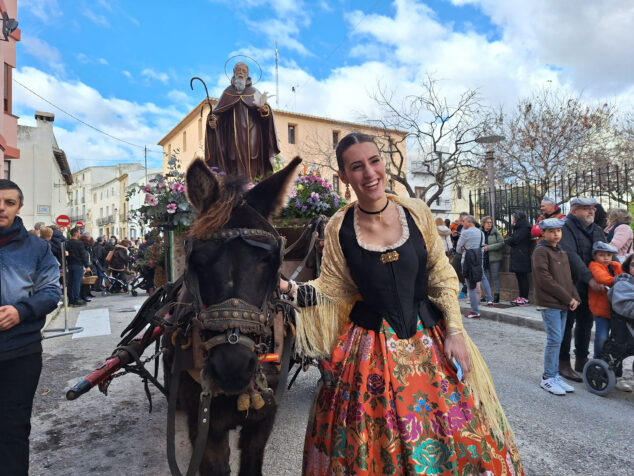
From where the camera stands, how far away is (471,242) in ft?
29.5

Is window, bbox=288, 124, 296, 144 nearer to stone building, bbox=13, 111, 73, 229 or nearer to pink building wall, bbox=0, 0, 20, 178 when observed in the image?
stone building, bbox=13, 111, 73, 229

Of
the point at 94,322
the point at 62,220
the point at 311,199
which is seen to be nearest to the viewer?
the point at 311,199

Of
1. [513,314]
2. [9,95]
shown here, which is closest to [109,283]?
[9,95]

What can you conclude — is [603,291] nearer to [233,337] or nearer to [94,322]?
[233,337]

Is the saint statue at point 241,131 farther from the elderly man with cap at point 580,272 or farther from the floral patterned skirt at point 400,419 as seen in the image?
the elderly man with cap at point 580,272

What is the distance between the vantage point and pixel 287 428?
150 inches

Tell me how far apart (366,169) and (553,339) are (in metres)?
3.87

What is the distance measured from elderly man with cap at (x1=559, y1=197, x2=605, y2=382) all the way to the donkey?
4.37m

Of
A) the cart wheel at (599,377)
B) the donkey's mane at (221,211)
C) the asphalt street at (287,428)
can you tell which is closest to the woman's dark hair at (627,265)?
the cart wheel at (599,377)

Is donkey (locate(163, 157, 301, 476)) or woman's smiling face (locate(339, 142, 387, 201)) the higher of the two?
woman's smiling face (locate(339, 142, 387, 201))

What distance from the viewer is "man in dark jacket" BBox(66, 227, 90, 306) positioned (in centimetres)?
1175

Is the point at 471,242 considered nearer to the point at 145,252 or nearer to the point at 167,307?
the point at 145,252

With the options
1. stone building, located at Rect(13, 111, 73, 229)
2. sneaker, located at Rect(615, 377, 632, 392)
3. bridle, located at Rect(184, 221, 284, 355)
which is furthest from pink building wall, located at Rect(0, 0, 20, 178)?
sneaker, located at Rect(615, 377, 632, 392)

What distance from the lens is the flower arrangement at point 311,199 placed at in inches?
171
